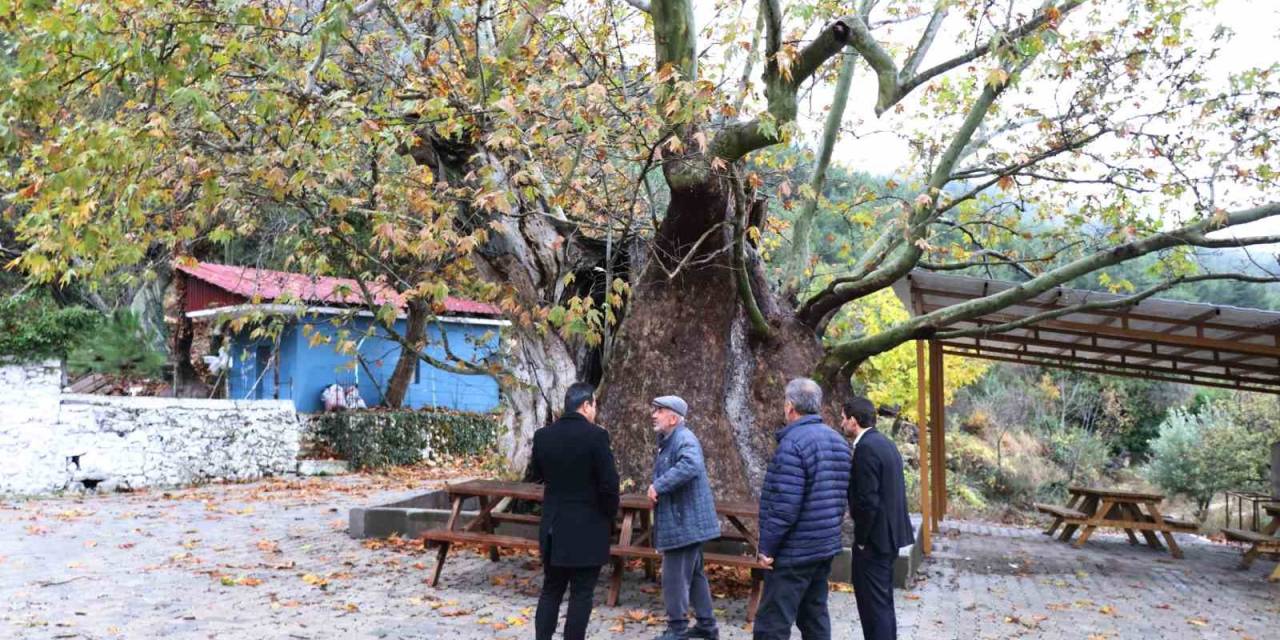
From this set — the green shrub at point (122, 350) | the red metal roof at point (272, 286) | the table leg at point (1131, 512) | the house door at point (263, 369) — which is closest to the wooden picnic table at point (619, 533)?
the table leg at point (1131, 512)

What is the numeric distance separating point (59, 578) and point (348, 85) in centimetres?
550

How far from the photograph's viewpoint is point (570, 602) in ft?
18.6

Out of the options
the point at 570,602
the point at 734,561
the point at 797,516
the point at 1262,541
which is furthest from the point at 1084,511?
the point at 570,602

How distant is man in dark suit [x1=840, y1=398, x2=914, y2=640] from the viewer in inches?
220

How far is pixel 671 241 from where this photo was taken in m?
9.44

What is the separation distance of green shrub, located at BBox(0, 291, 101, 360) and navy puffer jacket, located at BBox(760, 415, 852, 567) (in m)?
12.0

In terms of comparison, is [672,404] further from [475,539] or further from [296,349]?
[296,349]

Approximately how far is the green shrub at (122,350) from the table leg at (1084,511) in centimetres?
1507

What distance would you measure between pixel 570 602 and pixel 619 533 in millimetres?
2534

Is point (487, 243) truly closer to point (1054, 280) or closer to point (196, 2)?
point (196, 2)

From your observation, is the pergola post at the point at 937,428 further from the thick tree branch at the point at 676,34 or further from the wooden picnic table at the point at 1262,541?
the thick tree branch at the point at 676,34

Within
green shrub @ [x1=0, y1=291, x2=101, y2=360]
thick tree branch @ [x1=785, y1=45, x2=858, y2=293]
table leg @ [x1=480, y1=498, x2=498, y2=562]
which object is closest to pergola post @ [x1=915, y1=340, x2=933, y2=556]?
thick tree branch @ [x1=785, y1=45, x2=858, y2=293]

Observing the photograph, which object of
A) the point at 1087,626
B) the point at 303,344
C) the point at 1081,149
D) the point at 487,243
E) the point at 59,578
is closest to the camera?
the point at 1087,626

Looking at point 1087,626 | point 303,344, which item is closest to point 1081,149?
point 1087,626
